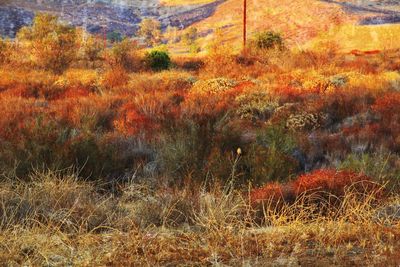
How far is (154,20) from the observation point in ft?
284

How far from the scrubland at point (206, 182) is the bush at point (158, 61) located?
56.3ft

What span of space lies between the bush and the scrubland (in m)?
17.2

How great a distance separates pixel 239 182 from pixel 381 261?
299 centimetres

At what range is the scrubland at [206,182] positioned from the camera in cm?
389

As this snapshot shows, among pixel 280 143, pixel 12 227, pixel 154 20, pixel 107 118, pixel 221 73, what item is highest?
pixel 12 227

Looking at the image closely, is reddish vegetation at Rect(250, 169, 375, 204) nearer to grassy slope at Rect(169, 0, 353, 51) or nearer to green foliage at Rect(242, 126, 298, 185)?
green foliage at Rect(242, 126, 298, 185)

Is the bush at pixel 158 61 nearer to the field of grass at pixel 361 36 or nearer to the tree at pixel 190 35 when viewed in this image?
the field of grass at pixel 361 36

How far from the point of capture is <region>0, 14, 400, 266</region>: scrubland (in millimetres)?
3893

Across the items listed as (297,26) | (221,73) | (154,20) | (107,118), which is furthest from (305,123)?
(154,20)

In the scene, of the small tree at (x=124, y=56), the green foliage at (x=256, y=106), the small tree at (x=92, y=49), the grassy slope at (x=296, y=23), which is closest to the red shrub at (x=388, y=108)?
the green foliage at (x=256, y=106)

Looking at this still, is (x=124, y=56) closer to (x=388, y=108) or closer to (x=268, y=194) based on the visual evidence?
(x=388, y=108)

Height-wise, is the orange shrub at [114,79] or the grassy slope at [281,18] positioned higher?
the orange shrub at [114,79]

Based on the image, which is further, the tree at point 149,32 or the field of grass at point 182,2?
the field of grass at point 182,2

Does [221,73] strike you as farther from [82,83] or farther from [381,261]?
[381,261]
